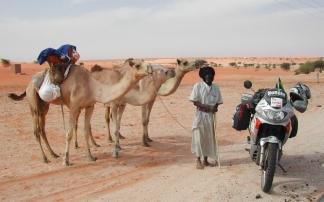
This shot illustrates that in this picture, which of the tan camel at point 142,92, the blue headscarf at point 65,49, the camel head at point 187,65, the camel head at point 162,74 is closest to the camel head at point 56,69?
the blue headscarf at point 65,49

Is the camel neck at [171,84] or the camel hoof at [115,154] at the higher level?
the camel neck at [171,84]

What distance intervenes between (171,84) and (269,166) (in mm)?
5294

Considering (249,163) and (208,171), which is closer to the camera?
(208,171)

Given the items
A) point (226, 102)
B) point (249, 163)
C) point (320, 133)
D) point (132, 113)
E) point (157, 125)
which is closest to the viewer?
point (249, 163)

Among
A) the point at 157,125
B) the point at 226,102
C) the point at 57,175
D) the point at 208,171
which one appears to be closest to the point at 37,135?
the point at 57,175

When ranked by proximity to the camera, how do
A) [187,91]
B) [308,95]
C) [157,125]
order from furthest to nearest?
[187,91]
[157,125]
[308,95]

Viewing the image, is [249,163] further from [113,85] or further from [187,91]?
[187,91]

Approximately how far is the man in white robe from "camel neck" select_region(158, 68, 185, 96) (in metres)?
2.89

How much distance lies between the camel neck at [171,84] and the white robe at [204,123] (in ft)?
9.57

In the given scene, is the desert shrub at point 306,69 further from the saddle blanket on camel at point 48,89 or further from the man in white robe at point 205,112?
the saddle blanket on camel at point 48,89

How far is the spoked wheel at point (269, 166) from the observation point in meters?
7.27

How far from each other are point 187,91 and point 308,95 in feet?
60.2

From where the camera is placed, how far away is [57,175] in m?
9.12

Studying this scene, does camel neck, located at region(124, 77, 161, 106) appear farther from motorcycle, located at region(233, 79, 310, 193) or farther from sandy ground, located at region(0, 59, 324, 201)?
motorcycle, located at region(233, 79, 310, 193)
